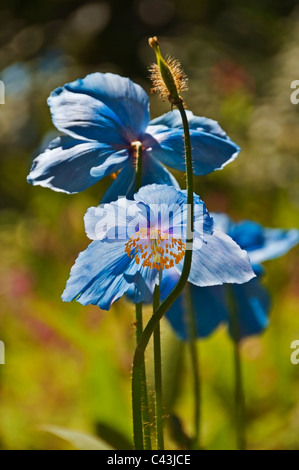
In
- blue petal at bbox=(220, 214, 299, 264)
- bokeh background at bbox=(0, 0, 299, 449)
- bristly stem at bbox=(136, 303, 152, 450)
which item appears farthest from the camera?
bokeh background at bbox=(0, 0, 299, 449)

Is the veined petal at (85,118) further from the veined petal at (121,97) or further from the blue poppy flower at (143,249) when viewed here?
the blue poppy flower at (143,249)

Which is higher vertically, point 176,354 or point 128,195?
point 128,195

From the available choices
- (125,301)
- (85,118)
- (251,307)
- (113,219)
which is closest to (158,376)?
(113,219)

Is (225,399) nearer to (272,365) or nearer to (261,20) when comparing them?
(272,365)

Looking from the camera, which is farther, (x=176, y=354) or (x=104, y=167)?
(x=176, y=354)

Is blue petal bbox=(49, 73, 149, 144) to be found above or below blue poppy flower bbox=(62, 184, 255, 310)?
above

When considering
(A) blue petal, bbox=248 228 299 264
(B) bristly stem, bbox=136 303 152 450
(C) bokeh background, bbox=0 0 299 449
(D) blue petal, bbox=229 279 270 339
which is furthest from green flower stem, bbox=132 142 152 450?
(D) blue petal, bbox=229 279 270 339

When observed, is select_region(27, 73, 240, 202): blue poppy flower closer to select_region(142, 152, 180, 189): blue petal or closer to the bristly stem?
select_region(142, 152, 180, 189): blue petal
